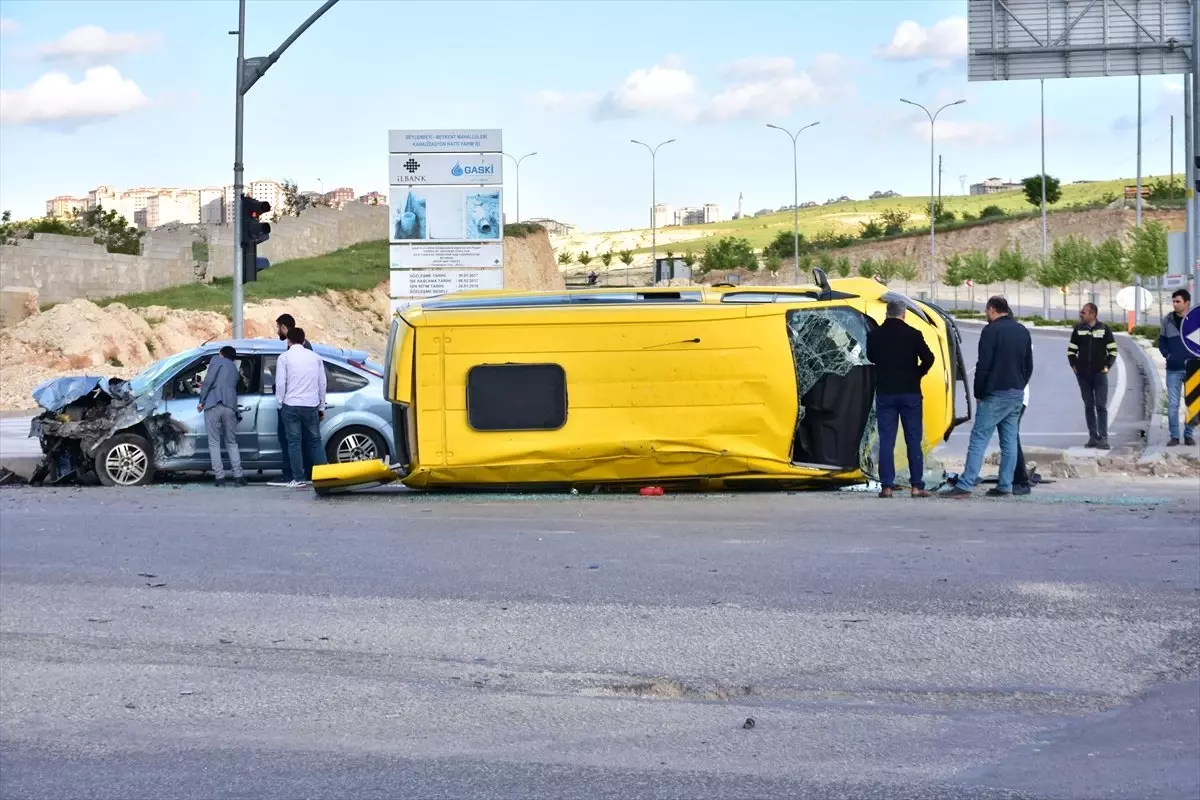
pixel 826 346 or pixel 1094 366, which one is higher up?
pixel 826 346

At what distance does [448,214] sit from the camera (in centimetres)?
2767

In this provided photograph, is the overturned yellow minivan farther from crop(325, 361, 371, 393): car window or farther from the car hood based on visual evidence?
the car hood

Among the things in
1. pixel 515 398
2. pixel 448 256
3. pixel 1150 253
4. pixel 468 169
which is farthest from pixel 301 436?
pixel 1150 253

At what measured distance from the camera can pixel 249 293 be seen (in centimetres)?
5375

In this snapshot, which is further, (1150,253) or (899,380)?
(1150,253)

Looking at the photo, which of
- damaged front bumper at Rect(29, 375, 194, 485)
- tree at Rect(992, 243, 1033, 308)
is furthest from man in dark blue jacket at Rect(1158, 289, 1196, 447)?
tree at Rect(992, 243, 1033, 308)

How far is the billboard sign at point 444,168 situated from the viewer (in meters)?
27.5

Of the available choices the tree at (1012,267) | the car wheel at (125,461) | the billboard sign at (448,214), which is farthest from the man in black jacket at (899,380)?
the tree at (1012,267)

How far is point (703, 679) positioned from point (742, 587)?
2195 mm

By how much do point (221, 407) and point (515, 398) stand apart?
3.35 metres

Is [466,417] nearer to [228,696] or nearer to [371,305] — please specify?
[228,696]

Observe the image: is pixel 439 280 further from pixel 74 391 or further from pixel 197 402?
pixel 74 391

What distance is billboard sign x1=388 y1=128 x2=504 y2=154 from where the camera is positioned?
27484mm

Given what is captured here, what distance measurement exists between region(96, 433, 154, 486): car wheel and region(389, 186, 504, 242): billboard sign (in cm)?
1227
